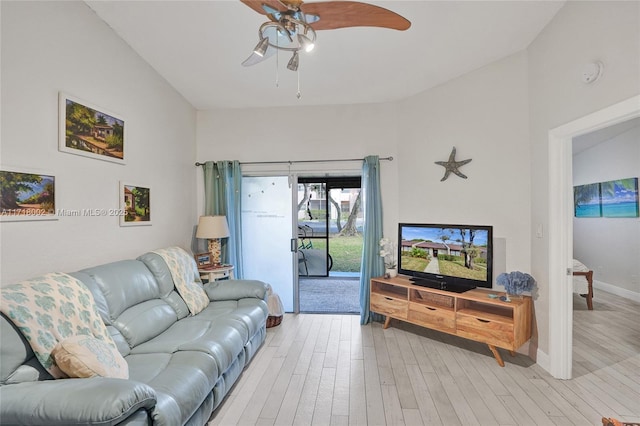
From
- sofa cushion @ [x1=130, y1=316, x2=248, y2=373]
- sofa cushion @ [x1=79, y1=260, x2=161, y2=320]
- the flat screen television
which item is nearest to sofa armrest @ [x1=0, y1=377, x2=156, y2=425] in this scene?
sofa cushion @ [x1=130, y1=316, x2=248, y2=373]

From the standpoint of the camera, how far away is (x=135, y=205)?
2.98m

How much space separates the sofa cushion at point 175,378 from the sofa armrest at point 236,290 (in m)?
Answer: 1.15

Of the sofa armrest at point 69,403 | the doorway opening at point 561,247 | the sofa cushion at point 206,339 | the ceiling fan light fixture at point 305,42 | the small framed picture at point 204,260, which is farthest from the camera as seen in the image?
the small framed picture at point 204,260

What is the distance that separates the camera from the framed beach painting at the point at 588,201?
5270mm

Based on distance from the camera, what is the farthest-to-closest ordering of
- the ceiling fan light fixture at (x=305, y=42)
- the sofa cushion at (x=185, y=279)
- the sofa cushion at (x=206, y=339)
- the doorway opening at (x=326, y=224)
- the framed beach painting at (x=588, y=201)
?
the doorway opening at (x=326, y=224) < the framed beach painting at (x=588, y=201) < the sofa cushion at (x=185, y=279) < the sofa cushion at (x=206, y=339) < the ceiling fan light fixture at (x=305, y=42)

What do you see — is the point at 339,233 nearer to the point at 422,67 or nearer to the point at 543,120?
the point at 422,67

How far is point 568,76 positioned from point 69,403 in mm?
3620

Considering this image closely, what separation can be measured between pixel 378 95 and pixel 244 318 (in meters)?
3.06

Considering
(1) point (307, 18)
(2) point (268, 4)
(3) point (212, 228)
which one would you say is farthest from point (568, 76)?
(3) point (212, 228)

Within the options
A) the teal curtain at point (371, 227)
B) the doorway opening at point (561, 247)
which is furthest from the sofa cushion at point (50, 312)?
the doorway opening at point (561, 247)

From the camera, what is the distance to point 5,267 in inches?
71.1

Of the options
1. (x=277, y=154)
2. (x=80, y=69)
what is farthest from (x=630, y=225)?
(x=80, y=69)

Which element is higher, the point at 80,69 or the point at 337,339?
the point at 80,69

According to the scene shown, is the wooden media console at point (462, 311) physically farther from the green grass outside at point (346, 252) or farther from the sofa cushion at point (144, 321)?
the green grass outside at point (346, 252)
